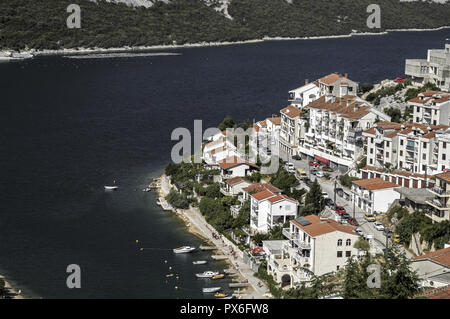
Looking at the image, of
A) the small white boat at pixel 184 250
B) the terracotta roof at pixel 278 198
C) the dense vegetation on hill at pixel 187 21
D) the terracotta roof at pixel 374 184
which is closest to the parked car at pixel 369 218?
the terracotta roof at pixel 374 184

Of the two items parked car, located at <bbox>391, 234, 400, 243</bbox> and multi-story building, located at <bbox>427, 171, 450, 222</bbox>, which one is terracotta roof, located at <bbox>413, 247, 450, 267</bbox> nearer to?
parked car, located at <bbox>391, 234, 400, 243</bbox>

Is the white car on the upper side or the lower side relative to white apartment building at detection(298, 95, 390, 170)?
lower

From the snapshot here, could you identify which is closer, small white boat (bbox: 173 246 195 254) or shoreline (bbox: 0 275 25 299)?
shoreline (bbox: 0 275 25 299)

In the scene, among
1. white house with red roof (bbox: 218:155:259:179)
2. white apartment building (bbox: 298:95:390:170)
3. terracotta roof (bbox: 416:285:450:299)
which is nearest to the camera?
terracotta roof (bbox: 416:285:450:299)

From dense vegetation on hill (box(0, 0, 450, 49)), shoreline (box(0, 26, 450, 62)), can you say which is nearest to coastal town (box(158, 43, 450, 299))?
shoreline (box(0, 26, 450, 62))

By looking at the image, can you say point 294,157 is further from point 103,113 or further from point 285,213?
point 103,113

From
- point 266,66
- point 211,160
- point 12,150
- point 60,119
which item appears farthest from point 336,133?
point 266,66

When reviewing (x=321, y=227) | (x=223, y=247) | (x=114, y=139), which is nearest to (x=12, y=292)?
(x=223, y=247)

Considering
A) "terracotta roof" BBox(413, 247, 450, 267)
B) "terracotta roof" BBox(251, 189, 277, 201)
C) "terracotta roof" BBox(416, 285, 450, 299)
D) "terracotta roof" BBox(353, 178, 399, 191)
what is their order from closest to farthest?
"terracotta roof" BBox(416, 285, 450, 299) → "terracotta roof" BBox(413, 247, 450, 267) → "terracotta roof" BBox(251, 189, 277, 201) → "terracotta roof" BBox(353, 178, 399, 191)
